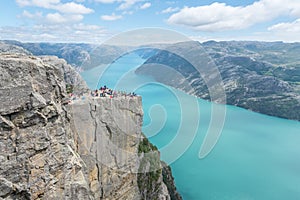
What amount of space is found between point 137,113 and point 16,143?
10.5 metres

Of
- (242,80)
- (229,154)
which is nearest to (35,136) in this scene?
(229,154)

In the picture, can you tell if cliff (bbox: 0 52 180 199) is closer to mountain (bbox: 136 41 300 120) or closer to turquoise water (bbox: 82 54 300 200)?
turquoise water (bbox: 82 54 300 200)

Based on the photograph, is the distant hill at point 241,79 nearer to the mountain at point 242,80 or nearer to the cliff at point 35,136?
the mountain at point 242,80

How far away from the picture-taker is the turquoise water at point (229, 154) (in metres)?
32.7

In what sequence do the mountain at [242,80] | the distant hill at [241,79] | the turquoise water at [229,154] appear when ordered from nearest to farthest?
1. the turquoise water at [229,154]
2. the distant hill at [241,79]
3. the mountain at [242,80]

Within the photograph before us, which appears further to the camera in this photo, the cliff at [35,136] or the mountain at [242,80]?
the mountain at [242,80]

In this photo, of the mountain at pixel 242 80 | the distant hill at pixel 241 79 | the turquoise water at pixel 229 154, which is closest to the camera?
the turquoise water at pixel 229 154

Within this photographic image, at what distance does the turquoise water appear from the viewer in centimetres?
3272

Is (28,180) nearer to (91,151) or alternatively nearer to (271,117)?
(91,151)

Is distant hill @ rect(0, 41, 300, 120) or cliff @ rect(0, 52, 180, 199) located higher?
cliff @ rect(0, 52, 180, 199)

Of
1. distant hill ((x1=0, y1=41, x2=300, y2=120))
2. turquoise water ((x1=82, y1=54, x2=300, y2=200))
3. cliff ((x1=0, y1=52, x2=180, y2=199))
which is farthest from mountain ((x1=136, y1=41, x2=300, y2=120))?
cliff ((x1=0, y1=52, x2=180, y2=199))

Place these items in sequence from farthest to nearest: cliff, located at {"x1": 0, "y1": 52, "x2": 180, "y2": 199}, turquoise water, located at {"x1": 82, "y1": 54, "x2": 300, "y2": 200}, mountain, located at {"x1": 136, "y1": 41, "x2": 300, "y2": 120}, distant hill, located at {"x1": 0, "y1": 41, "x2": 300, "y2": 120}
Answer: mountain, located at {"x1": 136, "y1": 41, "x2": 300, "y2": 120}, distant hill, located at {"x1": 0, "y1": 41, "x2": 300, "y2": 120}, turquoise water, located at {"x1": 82, "y1": 54, "x2": 300, "y2": 200}, cliff, located at {"x1": 0, "y1": 52, "x2": 180, "y2": 199}

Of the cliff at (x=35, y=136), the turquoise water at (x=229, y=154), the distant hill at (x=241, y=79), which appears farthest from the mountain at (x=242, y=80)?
the cliff at (x=35, y=136)

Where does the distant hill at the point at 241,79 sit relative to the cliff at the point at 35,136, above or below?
below
